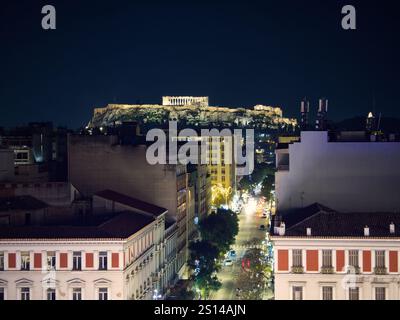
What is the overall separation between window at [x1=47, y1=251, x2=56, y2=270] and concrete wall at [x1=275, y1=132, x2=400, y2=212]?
45.2 feet

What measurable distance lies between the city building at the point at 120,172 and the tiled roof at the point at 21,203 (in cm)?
840

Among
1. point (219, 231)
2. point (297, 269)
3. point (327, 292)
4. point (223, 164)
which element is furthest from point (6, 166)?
point (223, 164)

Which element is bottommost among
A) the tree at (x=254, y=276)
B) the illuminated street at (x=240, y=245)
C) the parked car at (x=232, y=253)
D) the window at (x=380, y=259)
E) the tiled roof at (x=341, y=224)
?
the illuminated street at (x=240, y=245)

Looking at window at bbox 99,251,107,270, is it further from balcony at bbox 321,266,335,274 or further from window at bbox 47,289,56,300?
balcony at bbox 321,266,335,274

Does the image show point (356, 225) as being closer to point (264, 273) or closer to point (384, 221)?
point (384, 221)

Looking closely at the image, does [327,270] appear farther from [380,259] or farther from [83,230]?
[83,230]

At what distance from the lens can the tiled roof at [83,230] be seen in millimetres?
42625

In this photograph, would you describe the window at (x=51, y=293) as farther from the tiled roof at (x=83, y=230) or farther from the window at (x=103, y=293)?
the tiled roof at (x=83, y=230)

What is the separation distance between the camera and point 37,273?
42219mm

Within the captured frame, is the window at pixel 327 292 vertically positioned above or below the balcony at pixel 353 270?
below

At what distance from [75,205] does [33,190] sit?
3.00 metres

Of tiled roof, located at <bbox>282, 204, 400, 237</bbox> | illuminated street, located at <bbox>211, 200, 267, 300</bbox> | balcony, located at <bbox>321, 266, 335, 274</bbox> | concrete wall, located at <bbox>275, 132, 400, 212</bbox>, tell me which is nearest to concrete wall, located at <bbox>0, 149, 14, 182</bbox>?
illuminated street, located at <bbox>211, 200, 267, 300</bbox>

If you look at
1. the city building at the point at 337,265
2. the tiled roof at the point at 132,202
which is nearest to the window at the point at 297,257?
the city building at the point at 337,265
